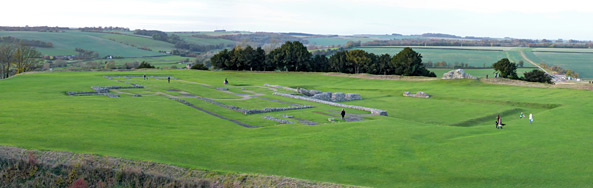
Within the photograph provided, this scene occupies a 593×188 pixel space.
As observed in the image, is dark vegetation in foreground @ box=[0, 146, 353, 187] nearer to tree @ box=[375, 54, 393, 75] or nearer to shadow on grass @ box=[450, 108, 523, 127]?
shadow on grass @ box=[450, 108, 523, 127]

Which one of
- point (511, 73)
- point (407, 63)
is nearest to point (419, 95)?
point (407, 63)

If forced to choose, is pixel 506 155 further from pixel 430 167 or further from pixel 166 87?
pixel 166 87

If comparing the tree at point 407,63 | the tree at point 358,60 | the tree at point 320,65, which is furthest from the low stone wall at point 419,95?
the tree at point 320,65

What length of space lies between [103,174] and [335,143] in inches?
438

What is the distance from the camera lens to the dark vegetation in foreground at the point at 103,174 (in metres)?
16.0

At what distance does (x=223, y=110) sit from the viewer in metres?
38.0

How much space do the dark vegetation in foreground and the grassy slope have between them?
0.89 metres

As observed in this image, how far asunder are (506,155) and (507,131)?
707 cm

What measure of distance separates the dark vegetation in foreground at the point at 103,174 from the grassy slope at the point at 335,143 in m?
0.89

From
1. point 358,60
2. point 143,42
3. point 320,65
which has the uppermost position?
point 143,42

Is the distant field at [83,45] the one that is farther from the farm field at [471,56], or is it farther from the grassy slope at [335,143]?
the grassy slope at [335,143]

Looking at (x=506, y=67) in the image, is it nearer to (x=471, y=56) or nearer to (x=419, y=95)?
(x=419, y=95)

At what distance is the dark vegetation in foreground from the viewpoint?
16.0m

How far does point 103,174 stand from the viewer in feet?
55.7
